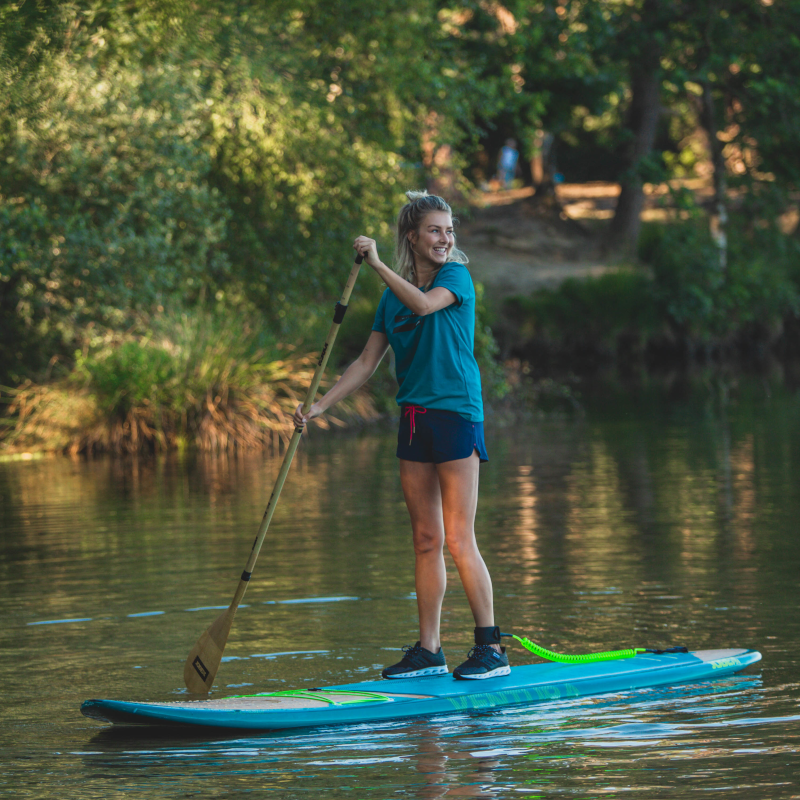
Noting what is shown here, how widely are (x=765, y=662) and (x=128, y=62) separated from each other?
11.3 m

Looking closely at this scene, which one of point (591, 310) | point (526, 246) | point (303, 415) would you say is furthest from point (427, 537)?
point (526, 246)

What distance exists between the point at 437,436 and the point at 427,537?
45 centimetres

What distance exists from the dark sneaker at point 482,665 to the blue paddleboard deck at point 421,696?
3cm

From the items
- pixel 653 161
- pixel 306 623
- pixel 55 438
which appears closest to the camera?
pixel 306 623

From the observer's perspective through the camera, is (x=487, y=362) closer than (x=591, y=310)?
Yes

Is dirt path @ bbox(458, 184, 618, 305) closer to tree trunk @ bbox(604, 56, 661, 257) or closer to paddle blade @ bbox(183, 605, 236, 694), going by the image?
tree trunk @ bbox(604, 56, 661, 257)

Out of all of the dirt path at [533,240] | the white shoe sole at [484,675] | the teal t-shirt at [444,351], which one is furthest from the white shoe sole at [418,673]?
the dirt path at [533,240]

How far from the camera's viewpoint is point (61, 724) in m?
4.68

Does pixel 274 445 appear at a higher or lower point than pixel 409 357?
lower

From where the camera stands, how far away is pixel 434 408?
4.85 meters

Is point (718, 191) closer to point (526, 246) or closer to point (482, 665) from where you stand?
→ point (526, 246)

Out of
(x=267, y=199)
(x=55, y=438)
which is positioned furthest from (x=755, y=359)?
(x=55, y=438)

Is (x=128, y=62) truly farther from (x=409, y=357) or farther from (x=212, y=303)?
(x=409, y=357)

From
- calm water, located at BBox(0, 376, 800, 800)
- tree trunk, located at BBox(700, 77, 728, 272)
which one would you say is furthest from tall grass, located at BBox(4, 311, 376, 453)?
tree trunk, located at BBox(700, 77, 728, 272)
